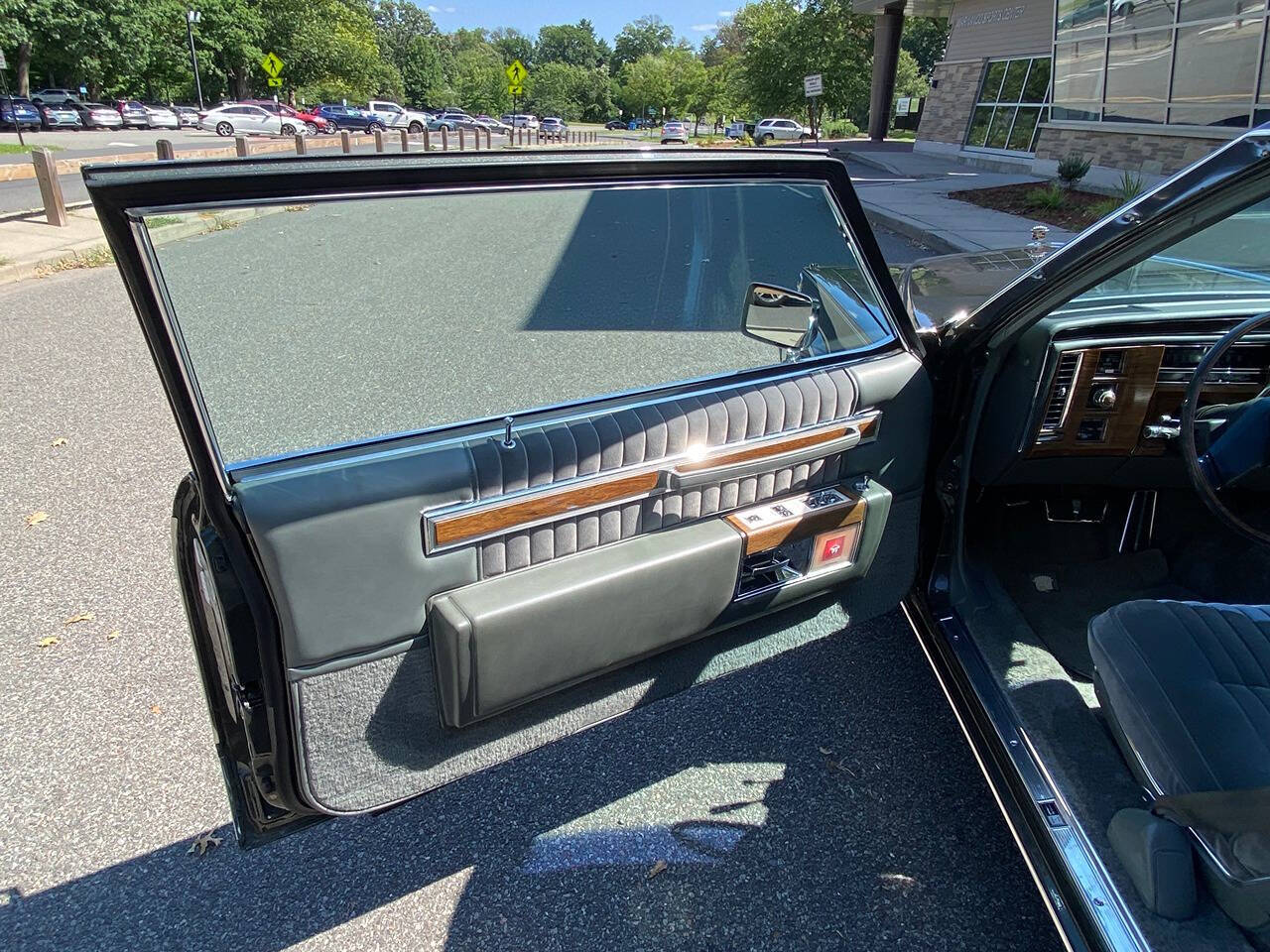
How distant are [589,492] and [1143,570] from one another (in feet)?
6.89

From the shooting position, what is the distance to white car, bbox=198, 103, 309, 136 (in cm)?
4181

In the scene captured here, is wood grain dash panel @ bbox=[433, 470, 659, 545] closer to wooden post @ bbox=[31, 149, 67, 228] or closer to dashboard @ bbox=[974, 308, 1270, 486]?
dashboard @ bbox=[974, 308, 1270, 486]

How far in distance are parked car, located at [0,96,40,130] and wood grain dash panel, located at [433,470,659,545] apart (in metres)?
43.8

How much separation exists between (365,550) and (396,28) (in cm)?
12323

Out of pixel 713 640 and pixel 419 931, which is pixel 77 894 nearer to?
pixel 419 931

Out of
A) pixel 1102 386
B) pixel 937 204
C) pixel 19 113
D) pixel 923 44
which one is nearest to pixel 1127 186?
pixel 937 204

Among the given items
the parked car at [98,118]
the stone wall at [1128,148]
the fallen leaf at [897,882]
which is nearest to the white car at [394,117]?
the parked car at [98,118]

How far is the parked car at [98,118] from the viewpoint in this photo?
4069cm

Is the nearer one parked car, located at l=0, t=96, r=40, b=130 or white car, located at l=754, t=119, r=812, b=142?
parked car, located at l=0, t=96, r=40, b=130

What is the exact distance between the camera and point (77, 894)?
192cm

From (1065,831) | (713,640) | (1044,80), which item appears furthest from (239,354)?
(1044,80)

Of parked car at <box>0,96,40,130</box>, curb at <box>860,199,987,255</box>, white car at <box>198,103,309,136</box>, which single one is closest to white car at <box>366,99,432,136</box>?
white car at <box>198,103,309,136</box>

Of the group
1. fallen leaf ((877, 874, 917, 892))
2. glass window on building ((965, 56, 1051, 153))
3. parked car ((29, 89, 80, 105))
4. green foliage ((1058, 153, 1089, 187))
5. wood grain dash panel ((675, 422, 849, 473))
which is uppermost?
parked car ((29, 89, 80, 105))

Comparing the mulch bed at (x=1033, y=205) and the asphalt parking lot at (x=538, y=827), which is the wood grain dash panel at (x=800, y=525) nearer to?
the asphalt parking lot at (x=538, y=827)
